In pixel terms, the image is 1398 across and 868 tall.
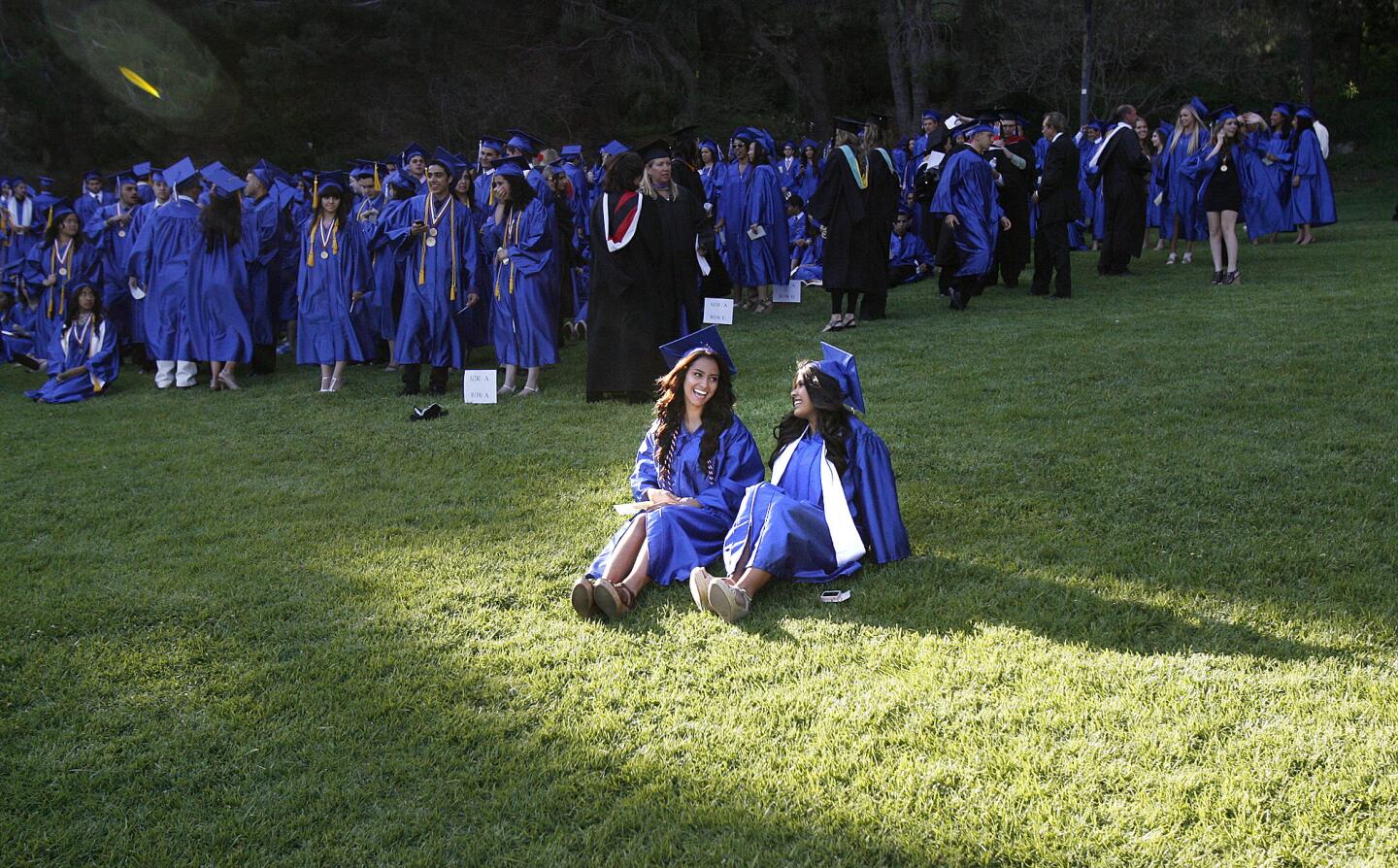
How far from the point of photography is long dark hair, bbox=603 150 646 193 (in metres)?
8.77

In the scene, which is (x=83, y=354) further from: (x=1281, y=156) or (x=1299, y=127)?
(x=1299, y=127)

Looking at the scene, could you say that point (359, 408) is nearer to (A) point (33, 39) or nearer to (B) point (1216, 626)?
(B) point (1216, 626)

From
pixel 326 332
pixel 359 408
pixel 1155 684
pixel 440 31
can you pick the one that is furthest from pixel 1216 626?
pixel 440 31

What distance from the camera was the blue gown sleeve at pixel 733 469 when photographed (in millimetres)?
5320

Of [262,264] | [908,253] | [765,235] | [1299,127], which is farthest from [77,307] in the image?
[1299,127]

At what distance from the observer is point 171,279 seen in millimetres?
10680

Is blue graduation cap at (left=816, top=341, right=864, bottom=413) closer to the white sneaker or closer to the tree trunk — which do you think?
the white sneaker

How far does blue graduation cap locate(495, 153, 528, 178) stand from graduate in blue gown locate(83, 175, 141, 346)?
421cm

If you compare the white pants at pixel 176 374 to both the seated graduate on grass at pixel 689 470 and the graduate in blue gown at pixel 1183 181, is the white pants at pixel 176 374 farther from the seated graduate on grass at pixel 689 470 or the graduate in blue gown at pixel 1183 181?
the graduate in blue gown at pixel 1183 181

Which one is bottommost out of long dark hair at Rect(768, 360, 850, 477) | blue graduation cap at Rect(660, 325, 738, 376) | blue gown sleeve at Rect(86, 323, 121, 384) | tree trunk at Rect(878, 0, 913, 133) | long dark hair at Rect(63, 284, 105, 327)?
long dark hair at Rect(768, 360, 850, 477)

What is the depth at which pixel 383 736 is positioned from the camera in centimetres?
380

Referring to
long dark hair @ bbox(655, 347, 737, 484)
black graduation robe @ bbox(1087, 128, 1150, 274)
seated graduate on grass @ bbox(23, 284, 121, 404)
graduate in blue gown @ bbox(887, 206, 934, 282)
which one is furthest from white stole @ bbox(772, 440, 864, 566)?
graduate in blue gown @ bbox(887, 206, 934, 282)

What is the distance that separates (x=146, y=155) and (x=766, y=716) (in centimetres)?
2831

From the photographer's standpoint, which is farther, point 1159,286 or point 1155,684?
point 1159,286
